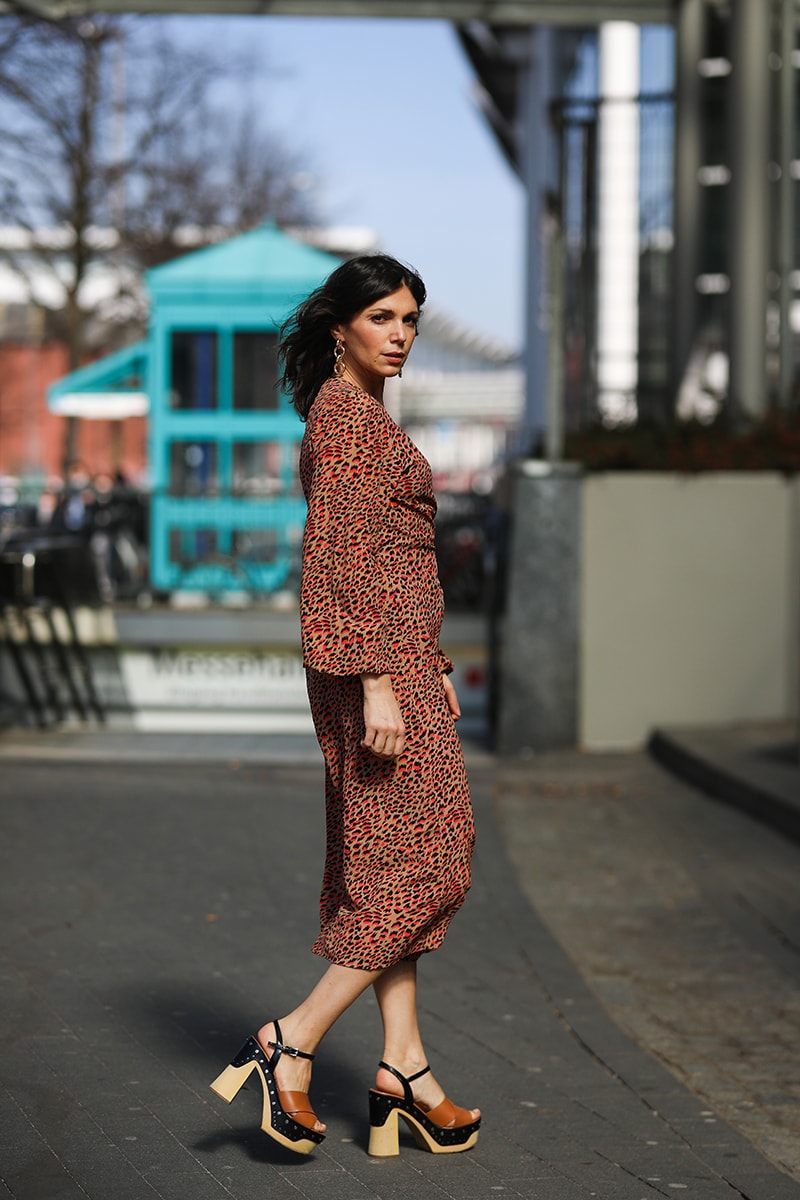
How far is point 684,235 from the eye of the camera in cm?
1571

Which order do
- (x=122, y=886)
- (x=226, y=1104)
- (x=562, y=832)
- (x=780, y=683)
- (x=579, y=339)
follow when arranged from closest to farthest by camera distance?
(x=226, y=1104) < (x=122, y=886) < (x=562, y=832) < (x=780, y=683) < (x=579, y=339)

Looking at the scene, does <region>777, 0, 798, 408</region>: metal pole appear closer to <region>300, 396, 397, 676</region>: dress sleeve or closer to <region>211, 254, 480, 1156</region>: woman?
<region>211, 254, 480, 1156</region>: woman

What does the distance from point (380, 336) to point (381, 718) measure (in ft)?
2.75

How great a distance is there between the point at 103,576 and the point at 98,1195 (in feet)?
42.3

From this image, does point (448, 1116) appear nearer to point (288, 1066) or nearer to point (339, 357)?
point (288, 1066)

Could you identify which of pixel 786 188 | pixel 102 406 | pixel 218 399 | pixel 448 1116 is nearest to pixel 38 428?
pixel 102 406

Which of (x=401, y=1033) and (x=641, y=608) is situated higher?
(x=641, y=608)

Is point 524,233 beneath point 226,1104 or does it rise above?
above

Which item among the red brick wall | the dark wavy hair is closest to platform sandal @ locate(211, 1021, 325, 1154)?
the dark wavy hair

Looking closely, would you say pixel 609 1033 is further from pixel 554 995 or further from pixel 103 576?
pixel 103 576

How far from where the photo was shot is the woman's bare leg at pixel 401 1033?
3.96 meters

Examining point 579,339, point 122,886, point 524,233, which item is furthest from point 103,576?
point 524,233

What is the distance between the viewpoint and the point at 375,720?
3740 mm

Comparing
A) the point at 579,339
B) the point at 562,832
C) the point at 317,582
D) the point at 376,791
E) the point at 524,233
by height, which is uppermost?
the point at 524,233
